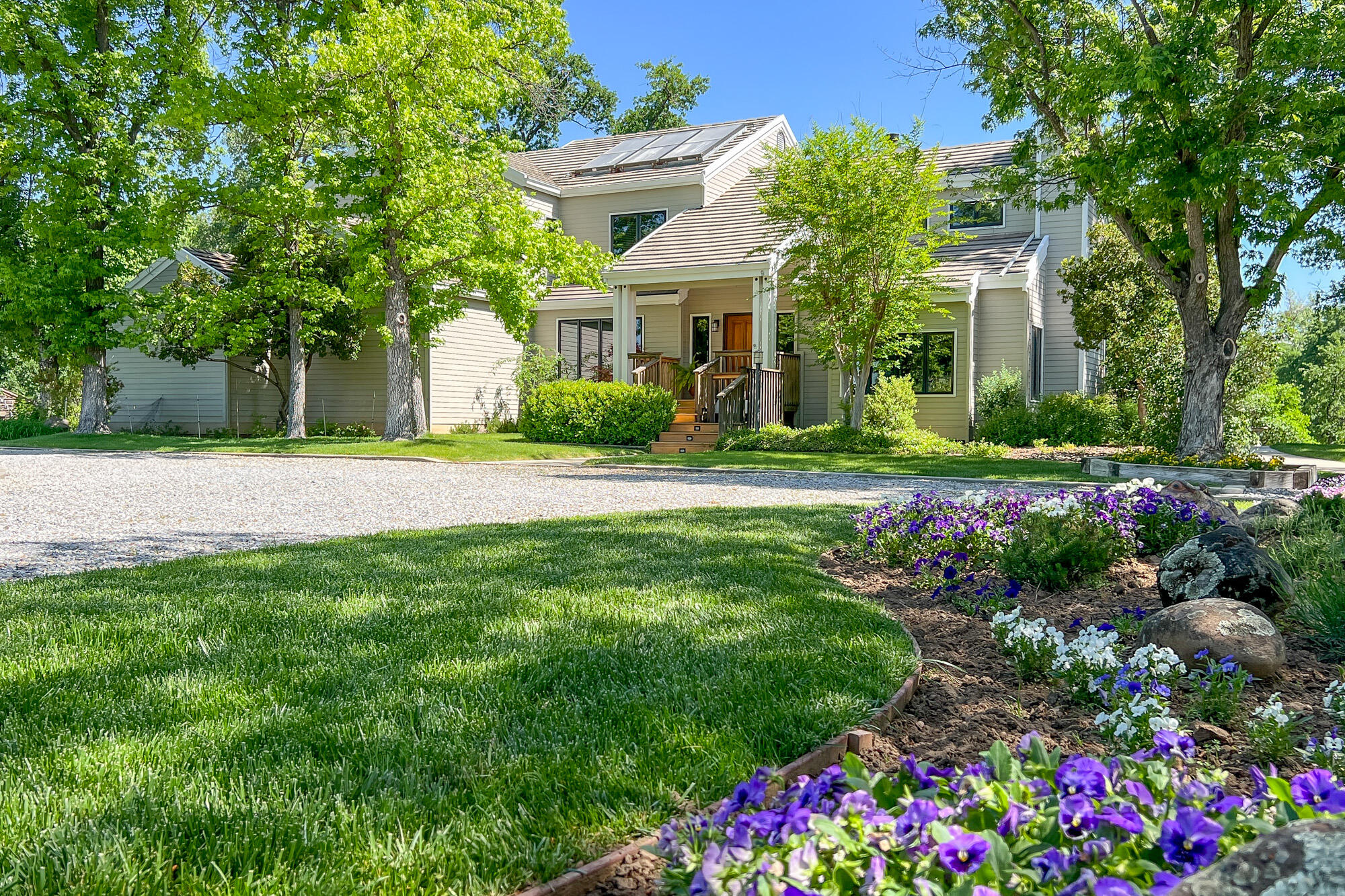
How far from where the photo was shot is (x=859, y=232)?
16.1m

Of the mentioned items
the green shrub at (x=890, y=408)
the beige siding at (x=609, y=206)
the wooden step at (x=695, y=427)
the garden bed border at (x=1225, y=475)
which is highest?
the beige siding at (x=609, y=206)

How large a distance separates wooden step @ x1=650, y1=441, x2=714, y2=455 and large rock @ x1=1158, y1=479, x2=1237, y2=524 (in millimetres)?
11864

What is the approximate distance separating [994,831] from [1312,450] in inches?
929

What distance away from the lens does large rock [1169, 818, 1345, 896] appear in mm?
1092

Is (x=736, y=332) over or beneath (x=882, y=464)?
over

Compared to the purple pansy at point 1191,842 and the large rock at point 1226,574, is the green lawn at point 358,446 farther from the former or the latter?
the purple pansy at point 1191,842

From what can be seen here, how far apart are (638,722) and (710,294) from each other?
65.2ft

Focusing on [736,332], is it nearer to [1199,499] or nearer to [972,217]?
[972,217]

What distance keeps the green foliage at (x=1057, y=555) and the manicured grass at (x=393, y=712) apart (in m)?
1.02

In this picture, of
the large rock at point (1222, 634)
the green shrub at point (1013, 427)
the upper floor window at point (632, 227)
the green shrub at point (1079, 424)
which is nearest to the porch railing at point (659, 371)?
the upper floor window at point (632, 227)

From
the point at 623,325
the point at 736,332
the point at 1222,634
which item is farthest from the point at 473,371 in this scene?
the point at 1222,634

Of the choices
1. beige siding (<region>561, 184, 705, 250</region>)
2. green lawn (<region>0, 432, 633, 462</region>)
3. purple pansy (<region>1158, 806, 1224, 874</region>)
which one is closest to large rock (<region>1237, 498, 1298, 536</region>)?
purple pansy (<region>1158, 806, 1224, 874</region>)

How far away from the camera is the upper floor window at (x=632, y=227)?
79.2 ft

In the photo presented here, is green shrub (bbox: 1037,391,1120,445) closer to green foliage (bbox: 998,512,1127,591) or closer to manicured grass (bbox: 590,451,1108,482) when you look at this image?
manicured grass (bbox: 590,451,1108,482)
